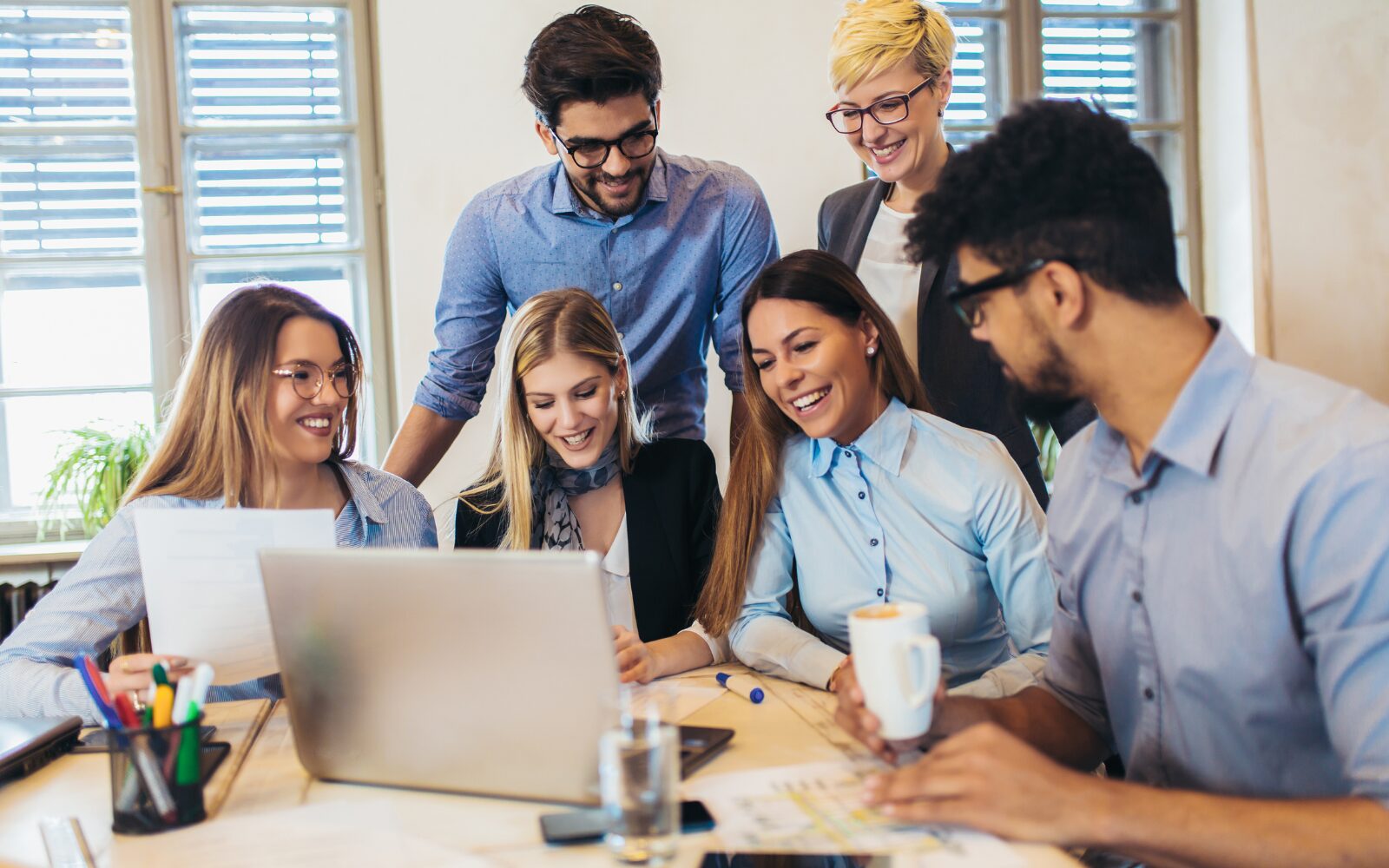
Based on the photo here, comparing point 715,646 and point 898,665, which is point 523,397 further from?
point 898,665

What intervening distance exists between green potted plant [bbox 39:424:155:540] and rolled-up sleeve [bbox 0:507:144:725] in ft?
5.50

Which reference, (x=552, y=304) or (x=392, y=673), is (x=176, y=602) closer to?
(x=392, y=673)

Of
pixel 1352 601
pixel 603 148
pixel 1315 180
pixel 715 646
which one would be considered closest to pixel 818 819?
pixel 1352 601

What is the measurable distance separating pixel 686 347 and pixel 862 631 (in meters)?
1.42

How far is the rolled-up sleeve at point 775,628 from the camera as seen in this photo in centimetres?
150

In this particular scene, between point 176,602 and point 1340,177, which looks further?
point 1340,177

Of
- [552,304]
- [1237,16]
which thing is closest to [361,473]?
[552,304]

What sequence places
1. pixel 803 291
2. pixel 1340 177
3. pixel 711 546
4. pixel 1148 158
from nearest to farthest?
pixel 1148 158 < pixel 803 291 < pixel 711 546 < pixel 1340 177

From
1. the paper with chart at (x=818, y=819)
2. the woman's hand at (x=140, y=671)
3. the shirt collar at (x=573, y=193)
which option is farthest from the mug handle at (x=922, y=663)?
the shirt collar at (x=573, y=193)

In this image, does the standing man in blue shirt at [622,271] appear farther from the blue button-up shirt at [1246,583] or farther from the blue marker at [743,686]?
the blue button-up shirt at [1246,583]

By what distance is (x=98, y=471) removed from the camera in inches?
123

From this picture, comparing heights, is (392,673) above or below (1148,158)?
below

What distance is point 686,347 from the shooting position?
236 centimetres

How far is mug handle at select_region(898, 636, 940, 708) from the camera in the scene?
979 millimetres
